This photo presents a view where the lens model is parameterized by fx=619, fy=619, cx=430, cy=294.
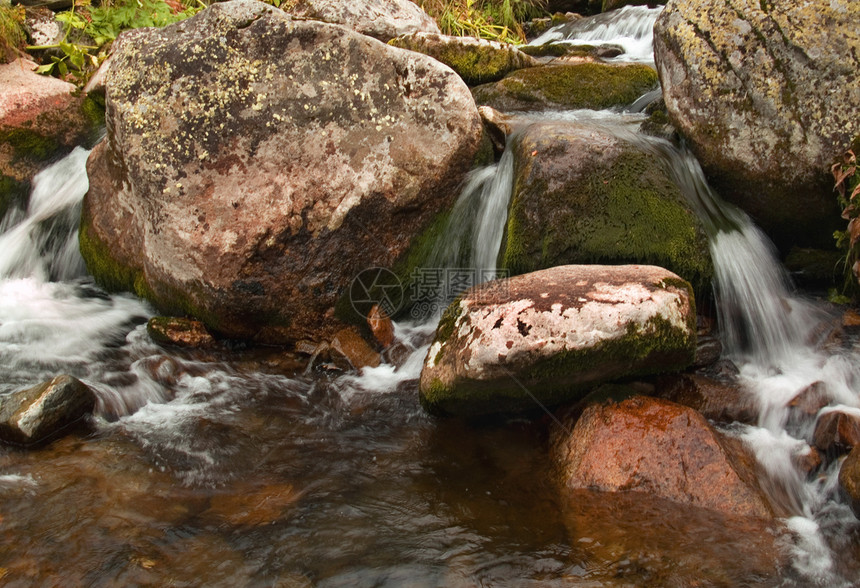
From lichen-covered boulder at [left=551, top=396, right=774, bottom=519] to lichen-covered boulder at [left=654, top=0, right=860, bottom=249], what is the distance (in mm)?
2234

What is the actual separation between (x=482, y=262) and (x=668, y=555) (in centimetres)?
275

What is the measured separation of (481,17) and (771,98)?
747 cm

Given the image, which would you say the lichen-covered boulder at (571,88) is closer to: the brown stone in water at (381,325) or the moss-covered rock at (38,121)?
the brown stone in water at (381,325)

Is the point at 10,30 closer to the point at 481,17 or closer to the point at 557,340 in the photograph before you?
the point at 481,17

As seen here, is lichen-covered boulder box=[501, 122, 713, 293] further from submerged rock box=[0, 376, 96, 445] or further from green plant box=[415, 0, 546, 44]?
green plant box=[415, 0, 546, 44]

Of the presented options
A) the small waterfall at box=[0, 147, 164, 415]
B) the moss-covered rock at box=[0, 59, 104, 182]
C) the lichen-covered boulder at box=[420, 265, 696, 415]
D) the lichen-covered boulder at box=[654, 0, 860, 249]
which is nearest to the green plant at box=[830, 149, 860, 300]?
the lichen-covered boulder at box=[654, 0, 860, 249]

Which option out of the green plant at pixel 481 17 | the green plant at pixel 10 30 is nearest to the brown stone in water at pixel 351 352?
the green plant at pixel 10 30

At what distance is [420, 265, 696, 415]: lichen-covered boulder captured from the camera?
3568mm

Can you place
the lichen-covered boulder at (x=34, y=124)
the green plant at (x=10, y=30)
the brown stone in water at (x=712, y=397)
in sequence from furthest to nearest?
the green plant at (x=10, y=30) → the lichen-covered boulder at (x=34, y=124) → the brown stone in water at (x=712, y=397)

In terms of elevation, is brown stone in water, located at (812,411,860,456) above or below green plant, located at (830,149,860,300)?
below

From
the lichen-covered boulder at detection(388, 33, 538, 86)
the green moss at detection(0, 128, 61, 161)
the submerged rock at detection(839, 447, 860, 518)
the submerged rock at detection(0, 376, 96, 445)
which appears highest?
the lichen-covered boulder at detection(388, 33, 538, 86)

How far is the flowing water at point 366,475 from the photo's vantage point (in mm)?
2824

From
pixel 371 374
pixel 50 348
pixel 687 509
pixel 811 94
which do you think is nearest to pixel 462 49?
pixel 811 94

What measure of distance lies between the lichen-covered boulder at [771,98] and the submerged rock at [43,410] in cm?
487
